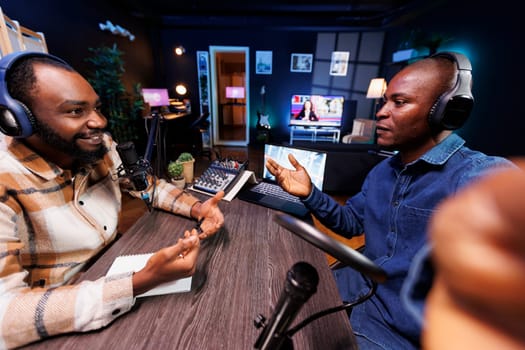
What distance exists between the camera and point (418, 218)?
0.84m

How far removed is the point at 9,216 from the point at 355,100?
6.55m

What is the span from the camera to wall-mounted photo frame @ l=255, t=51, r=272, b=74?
549 cm

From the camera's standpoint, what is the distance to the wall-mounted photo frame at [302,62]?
18.0 ft

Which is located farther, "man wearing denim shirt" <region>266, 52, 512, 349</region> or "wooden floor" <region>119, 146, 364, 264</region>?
"wooden floor" <region>119, 146, 364, 264</region>

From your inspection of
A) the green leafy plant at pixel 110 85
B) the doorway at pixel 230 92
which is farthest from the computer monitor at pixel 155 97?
the doorway at pixel 230 92

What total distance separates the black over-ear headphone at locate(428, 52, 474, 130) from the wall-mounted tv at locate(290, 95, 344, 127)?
4.93 m

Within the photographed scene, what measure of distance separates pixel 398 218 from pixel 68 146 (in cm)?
137

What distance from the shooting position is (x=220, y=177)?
51.9 inches

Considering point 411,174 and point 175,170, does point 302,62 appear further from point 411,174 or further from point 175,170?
point 411,174

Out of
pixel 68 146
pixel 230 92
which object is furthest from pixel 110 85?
pixel 68 146

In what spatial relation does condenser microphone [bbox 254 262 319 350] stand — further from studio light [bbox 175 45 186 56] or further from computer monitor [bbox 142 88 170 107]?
studio light [bbox 175 45 186 56]

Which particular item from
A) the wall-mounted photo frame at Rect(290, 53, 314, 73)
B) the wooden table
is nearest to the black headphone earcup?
the wooden table

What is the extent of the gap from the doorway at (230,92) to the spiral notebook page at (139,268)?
556 centimetres

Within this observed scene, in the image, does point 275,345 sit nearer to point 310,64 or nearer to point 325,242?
point 325,242
